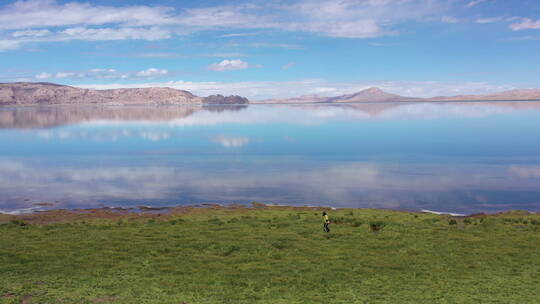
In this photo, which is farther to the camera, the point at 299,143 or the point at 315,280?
the point at 299,143

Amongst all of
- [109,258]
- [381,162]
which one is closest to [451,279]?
[109,258]

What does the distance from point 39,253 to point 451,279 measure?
62.4 ft

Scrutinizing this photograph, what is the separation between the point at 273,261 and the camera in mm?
20875

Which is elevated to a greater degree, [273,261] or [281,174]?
[273,261]

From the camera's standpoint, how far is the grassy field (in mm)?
16703

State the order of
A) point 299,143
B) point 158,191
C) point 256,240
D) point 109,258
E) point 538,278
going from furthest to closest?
point 299,143, point 158,191, point 256,240, point 109,258, point 538,278

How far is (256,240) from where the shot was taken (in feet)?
80.3

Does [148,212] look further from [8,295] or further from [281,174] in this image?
[281,174]

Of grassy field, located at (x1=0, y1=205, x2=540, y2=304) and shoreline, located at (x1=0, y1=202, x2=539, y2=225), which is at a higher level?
grassy field, located at (x1=0, y1=205, x2=540, y2=304)

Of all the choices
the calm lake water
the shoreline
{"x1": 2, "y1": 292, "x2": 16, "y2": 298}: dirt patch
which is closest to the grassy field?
{"x1": 2, "y1": 292, "x2": 16, "y2": 298}: dirt patch

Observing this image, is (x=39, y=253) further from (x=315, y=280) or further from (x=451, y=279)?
(x=451, y=279)

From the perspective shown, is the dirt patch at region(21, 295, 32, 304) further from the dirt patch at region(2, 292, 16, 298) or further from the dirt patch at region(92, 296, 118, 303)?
the dirt patch at region(92, 296, 118, 303)

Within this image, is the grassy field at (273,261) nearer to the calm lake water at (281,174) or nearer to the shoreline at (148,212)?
the shoreline at (148,212)

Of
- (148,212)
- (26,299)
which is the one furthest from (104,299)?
(148,212)
